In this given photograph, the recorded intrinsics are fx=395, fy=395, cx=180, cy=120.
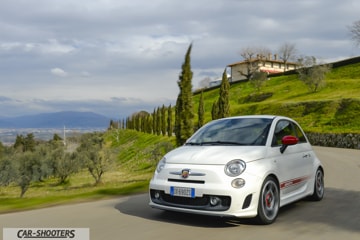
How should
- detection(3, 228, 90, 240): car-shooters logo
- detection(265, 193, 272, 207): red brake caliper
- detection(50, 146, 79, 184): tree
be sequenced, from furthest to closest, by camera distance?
detection(50, 146, 79, 184): tree, detection(265, 193, 272, 207): red brake caliper, detection(3, 228, 90, 240): car-shooters logo

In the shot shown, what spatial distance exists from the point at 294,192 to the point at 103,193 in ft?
14.6

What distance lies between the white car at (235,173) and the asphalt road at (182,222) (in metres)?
0.25

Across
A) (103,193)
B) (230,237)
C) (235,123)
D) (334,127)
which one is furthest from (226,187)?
(334,127)

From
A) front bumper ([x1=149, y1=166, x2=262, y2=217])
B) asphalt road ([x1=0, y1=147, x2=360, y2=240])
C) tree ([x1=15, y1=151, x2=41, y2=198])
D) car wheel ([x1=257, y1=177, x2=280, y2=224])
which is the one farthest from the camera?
tree ([x1=15, y1=151, x2=41, y2=198])

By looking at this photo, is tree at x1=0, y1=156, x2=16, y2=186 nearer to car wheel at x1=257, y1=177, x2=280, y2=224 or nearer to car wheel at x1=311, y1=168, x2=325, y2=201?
car wheel at x1=311, y1=168, x2=325, y2=201

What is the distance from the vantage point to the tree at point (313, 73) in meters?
62.2

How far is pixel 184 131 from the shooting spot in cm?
2061

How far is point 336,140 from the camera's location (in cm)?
3341

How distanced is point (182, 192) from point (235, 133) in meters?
1.65

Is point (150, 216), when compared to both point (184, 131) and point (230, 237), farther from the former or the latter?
point (184, 131)

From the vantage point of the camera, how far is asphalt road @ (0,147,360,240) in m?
5.40

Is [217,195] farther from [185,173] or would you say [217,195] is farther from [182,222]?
[182,222]

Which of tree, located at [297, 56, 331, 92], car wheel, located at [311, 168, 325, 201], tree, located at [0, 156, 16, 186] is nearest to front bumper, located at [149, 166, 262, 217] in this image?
car wheel, located at [311, 168, 325, 201]

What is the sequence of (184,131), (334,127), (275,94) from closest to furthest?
(184,131)
(334,127)
(275,94)
